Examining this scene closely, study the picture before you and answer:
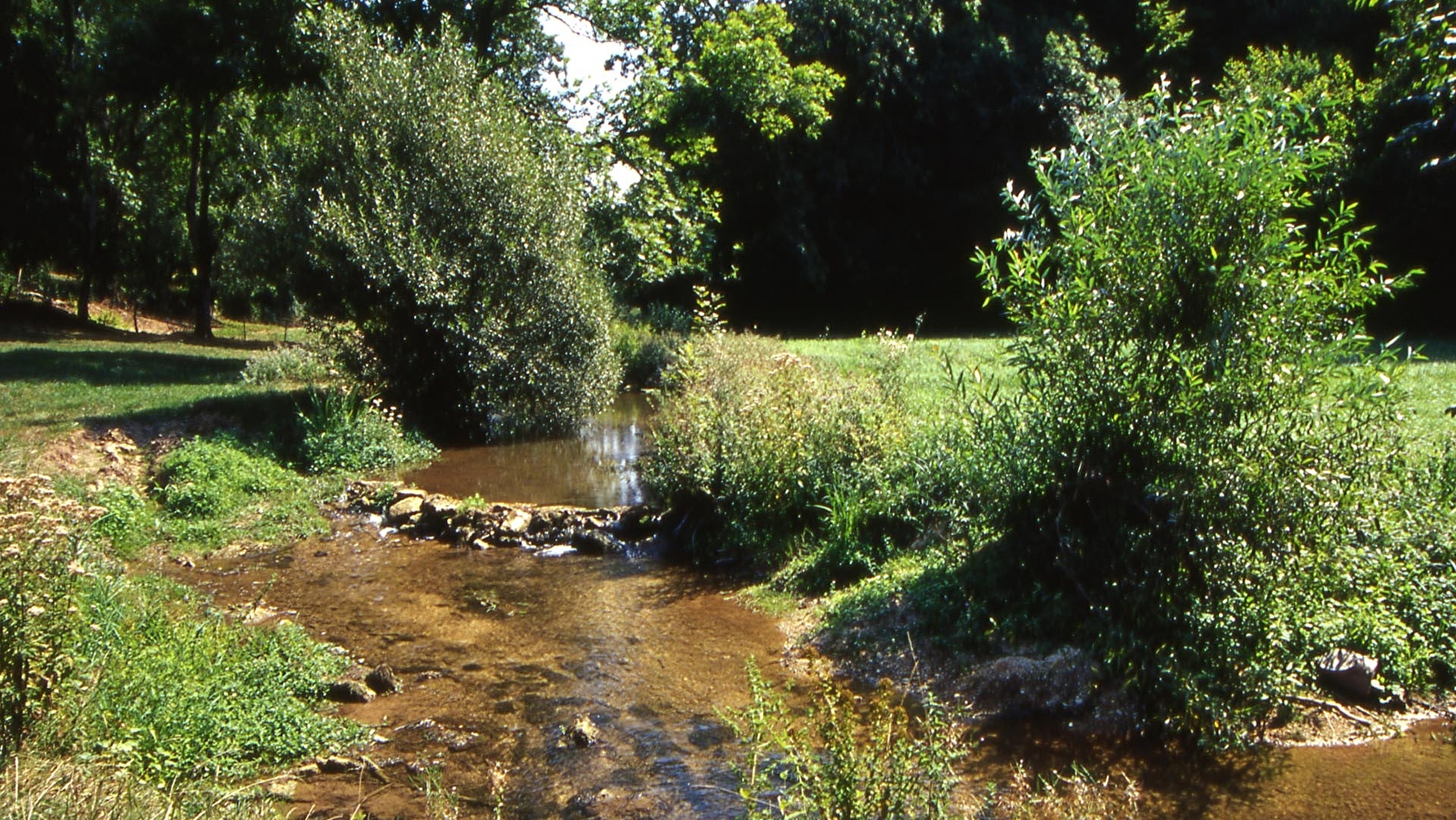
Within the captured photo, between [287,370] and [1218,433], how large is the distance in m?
16.0

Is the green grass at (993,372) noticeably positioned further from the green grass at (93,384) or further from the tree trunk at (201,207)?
the tree trunk at (201,207)

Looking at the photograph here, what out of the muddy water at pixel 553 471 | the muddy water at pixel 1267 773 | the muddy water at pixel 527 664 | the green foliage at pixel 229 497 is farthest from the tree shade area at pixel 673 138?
the muddy water at pixel 1267 773

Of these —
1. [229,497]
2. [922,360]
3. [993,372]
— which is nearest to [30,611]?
[229,497]

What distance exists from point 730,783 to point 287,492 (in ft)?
29.8

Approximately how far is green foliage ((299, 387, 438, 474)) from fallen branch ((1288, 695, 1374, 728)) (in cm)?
1195

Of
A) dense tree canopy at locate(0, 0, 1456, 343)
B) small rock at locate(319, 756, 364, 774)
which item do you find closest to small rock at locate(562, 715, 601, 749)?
small rock at locate(319, 756, 364, 774)

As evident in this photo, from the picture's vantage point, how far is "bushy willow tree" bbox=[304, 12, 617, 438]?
54.6 ft

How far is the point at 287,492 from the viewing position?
13.6 metres

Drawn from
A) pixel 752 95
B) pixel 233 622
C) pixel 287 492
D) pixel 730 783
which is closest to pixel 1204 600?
pixel 730 783

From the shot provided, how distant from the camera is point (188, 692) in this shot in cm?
664

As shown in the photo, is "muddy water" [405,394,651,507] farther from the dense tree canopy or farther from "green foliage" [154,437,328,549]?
the dense tree canopy

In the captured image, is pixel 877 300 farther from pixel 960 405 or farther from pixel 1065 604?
pixel 1065 604

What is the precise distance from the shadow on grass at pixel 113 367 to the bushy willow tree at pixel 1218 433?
50.4 feet

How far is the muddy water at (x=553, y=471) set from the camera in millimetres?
14219
